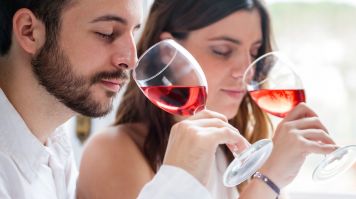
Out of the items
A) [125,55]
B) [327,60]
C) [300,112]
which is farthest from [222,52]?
[327,60]

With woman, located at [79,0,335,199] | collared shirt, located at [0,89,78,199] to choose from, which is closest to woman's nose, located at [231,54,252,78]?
woman, located at [79,0,335,199]

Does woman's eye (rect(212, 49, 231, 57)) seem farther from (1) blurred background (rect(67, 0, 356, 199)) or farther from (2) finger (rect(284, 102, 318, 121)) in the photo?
(1) blurred background (rect(67, 0, 356, 199))

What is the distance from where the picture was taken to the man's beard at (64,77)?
47.3 inches

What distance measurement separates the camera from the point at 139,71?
3.75 ft

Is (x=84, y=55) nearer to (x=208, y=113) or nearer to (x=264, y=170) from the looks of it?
(x=208, y=113)

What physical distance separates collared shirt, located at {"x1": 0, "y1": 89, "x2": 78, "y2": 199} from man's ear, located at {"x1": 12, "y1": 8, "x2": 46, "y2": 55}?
0.12m

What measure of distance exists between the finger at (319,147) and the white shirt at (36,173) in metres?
0.32

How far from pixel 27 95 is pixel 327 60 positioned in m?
1.26

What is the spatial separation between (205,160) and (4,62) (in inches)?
21.2

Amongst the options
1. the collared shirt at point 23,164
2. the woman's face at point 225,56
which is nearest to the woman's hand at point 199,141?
the collared shirt at point 23,164

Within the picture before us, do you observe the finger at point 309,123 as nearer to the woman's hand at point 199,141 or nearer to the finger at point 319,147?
the finger at point 319,147

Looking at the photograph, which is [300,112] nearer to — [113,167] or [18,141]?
[113,167]

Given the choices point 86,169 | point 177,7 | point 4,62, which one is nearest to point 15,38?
point 4,62

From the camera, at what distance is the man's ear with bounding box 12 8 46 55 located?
1.20 metres
